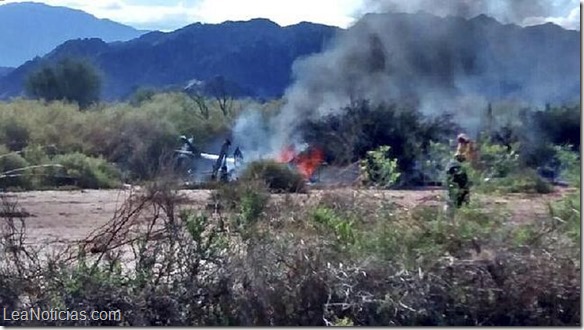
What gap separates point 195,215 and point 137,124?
22.0 ft

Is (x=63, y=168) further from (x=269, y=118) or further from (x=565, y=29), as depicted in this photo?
(x=565, y=29)

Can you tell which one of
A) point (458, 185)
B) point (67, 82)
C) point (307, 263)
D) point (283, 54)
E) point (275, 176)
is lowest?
point (307, 263)

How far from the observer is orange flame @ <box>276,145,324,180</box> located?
11.4m

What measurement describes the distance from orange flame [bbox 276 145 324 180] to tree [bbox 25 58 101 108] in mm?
3648

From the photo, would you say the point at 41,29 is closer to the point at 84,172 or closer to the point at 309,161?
the point at 309,161

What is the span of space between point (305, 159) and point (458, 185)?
4759 mm

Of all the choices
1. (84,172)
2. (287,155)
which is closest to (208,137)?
(287,155)

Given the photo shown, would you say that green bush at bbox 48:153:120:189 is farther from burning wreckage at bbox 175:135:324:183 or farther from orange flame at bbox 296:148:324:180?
orange flame at bbox 296:148:324:180

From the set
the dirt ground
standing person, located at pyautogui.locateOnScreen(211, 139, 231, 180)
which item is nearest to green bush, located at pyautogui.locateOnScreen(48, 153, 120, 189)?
the dirt ground

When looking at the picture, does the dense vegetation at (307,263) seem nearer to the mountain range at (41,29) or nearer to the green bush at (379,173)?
the green bush at (379,173)

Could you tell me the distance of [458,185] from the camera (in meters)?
8.30

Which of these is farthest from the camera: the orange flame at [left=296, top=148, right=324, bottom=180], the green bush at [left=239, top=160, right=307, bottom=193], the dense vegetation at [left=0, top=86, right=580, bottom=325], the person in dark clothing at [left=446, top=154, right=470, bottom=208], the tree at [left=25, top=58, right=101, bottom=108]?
the tree at [left=25, top=58, right=101, bottom=108]

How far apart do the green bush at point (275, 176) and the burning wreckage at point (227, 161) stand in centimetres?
10

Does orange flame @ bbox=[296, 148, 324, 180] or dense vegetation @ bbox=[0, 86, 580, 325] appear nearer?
dense vegetation @ bbox=[0, 86, 580, 325]
